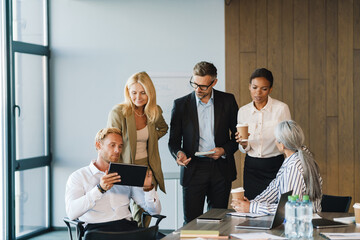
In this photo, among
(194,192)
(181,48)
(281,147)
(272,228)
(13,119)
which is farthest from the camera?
(181,48)

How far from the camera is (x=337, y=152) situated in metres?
6.17

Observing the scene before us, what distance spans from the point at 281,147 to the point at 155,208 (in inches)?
41.8

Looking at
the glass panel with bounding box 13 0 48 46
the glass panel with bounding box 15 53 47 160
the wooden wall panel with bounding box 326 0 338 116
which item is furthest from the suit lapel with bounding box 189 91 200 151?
the glass panel with bounding box 13 0 48 46

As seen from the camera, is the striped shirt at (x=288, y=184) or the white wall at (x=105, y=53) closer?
the striped shirt at (x=288, y=184)

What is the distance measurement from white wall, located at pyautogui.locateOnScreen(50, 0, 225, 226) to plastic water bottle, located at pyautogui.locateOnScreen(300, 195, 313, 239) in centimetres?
371

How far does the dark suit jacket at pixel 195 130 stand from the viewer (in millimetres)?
4402

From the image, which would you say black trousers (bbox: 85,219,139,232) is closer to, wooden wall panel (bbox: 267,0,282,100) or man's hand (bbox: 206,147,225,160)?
man's hand (bbox: 206,147,225,160)

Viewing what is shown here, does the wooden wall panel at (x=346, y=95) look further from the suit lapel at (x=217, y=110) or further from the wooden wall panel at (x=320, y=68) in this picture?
the suit lapel at (x=217, y=110)

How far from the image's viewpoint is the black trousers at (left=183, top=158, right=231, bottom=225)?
4.38 m

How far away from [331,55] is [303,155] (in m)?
3.26

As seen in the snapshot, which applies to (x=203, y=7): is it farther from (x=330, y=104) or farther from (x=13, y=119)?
(x=13, y=119)

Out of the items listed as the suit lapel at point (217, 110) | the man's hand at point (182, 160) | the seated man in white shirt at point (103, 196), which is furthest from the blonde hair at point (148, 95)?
the seated man in white shirt at point (103, 196)

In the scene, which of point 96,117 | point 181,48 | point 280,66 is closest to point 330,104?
point 280,66

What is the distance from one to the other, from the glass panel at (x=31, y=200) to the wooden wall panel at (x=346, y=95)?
3.82 metres
